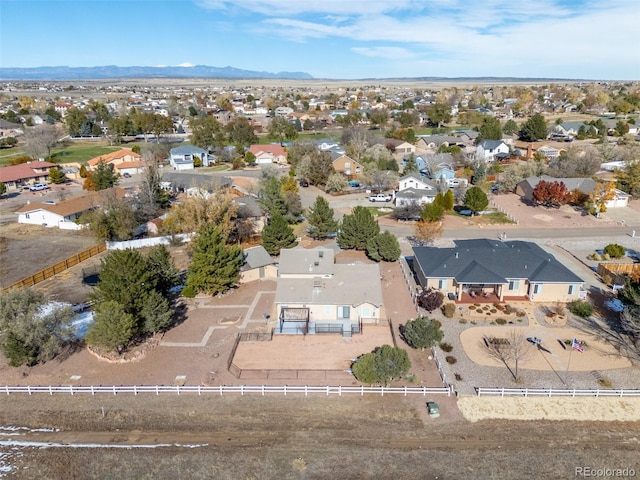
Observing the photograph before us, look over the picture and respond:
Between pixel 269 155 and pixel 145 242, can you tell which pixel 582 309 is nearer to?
pixel 145 242

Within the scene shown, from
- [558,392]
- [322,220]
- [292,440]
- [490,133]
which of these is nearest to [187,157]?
[322,220]

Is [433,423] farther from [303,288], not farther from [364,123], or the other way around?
[364,123]

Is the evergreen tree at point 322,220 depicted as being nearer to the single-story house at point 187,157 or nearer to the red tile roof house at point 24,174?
the single-story house at point 187,157

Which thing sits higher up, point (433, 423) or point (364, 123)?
point (364, 123)

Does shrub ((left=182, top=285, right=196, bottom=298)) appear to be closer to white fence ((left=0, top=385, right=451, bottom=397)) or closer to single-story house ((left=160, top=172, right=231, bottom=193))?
white fence ((left=0, top=385, right=451, bottom=397))

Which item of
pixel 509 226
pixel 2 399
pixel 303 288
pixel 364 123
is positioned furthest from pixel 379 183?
pixel 364 123

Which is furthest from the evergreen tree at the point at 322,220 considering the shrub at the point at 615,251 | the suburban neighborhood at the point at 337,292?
the shrub at the point at 615,251
